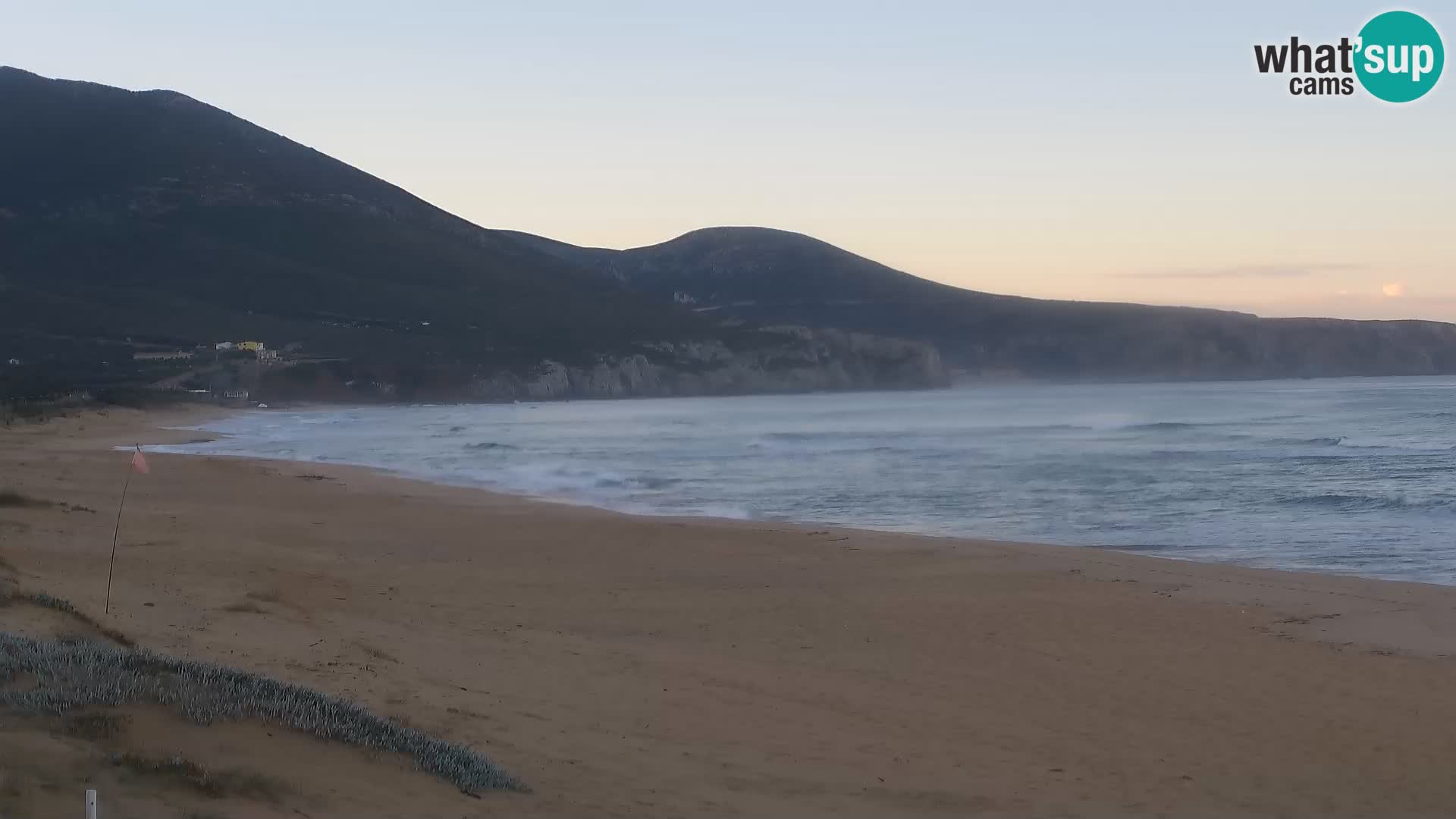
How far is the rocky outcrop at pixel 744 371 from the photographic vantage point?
A: 127m

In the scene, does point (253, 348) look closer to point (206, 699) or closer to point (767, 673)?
point (767, 673)

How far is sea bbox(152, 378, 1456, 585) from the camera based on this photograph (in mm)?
18203

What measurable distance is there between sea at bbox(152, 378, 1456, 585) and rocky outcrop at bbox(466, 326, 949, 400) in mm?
60497

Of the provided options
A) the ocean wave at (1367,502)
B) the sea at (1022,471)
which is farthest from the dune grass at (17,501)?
the ocean wave at (1367,502)

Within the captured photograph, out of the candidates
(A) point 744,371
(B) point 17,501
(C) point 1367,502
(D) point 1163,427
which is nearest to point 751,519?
(B) point 17,501

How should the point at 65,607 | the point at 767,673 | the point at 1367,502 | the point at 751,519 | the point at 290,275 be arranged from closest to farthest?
the point at 65,607 → the point at 767,673 → the point at 751,519 → the point at 1367,502 → the point at 290,275

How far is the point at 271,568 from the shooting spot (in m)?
12.2

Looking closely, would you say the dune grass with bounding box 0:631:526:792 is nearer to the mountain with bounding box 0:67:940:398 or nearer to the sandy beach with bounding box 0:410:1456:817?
the sandy beach with bounding box 0:410:1456:817

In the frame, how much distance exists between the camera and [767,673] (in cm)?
899

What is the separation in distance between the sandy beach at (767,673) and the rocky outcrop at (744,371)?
106140 mm

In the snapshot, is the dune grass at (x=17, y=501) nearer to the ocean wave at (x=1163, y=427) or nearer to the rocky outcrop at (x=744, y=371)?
the ocean wave at (x=1163, y=427)

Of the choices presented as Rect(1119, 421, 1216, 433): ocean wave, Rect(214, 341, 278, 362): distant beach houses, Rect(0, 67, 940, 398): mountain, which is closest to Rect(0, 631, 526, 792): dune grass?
Rect(1119, 421, 1216, 433): ocean wave

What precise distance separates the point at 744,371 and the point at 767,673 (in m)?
137

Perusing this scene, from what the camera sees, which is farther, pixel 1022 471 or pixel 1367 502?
pixel 1022 471
